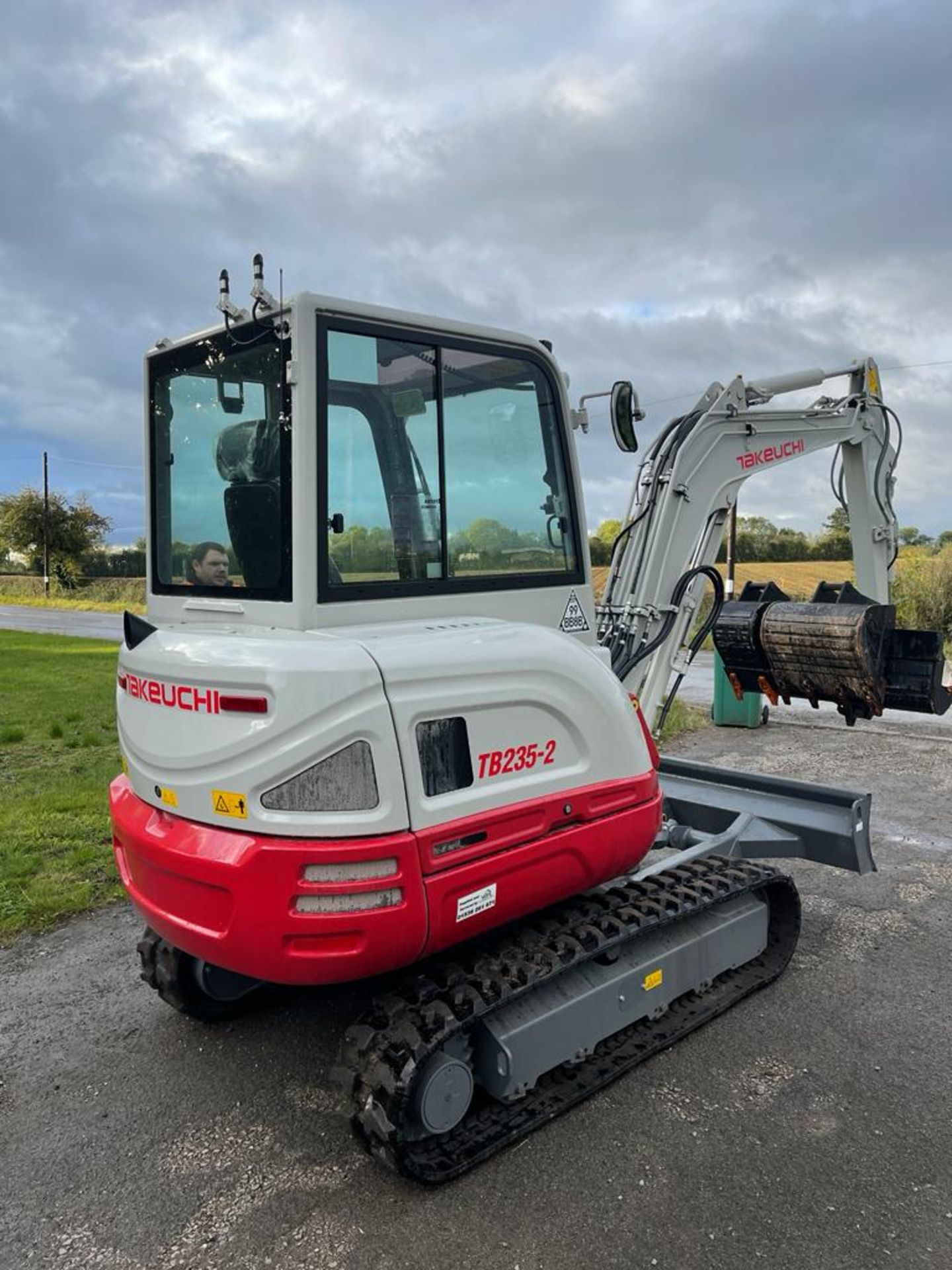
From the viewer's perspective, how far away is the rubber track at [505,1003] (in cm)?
289

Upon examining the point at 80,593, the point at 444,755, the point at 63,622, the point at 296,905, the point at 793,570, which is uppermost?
the point at 793,570

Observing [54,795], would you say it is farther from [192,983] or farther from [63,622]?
[63,622]

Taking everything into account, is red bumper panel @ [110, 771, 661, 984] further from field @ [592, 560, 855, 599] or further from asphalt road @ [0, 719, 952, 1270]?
field @ [592, 560, 855, 599]

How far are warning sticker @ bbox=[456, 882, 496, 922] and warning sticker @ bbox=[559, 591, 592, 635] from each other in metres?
1.16

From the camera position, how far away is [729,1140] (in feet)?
10.3

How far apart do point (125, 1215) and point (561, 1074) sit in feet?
5.21

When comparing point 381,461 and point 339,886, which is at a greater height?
point 381,461

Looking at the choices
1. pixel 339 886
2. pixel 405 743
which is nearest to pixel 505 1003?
pixel 339 886

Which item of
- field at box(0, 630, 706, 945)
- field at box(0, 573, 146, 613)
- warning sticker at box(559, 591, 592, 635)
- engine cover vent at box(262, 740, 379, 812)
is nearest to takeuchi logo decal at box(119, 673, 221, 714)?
engine cover vent at box(262, 740, 379, 812)

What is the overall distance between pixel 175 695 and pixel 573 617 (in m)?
1.65

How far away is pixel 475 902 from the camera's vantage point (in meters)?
3.09

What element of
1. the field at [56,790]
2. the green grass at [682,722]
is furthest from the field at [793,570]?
the field at [56,790]

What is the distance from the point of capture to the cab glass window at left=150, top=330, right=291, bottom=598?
3.18 meters

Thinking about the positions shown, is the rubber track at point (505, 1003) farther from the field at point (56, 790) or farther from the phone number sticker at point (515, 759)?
the field at point (56, 790)
